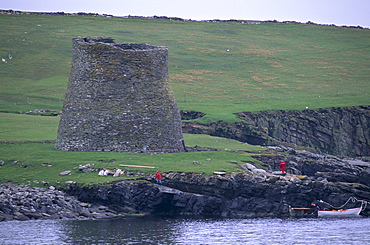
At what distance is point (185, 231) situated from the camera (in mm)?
35562

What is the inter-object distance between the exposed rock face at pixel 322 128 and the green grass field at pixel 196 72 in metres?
2.60

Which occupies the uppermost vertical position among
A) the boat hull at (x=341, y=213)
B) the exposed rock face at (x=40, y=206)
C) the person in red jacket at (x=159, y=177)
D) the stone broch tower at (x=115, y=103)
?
the stone broch tower at (x=115, y=103)

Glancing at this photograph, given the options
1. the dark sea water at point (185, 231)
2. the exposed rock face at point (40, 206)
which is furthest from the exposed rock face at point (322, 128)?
the exposed rock face at point (40, 206)

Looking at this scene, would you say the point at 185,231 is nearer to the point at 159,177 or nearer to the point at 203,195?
the point at 203,195

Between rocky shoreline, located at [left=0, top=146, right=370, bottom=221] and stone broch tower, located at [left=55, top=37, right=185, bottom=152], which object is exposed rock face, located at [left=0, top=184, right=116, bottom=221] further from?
stone broch tower, located at [left=55, top=37, right=185, bottom=152]

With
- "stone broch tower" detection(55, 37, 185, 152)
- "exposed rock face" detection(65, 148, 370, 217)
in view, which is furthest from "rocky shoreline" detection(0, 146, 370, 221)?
"stone broch tower" detection(55, 37, 185, 152)

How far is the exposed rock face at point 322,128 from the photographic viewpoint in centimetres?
7244

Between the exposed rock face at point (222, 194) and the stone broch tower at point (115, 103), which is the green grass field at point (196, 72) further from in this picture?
the exposed rock face at point (222, 194)

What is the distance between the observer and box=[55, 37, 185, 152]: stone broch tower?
161 ft

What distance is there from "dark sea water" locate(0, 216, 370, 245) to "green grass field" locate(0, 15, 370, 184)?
5.91 metres

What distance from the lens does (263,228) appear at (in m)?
36.8

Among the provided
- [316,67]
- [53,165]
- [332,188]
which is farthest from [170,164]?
[316,67]

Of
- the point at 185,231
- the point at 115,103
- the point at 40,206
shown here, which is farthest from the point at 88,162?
the point at 185,231

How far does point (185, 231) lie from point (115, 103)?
16.3m
